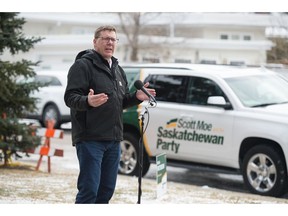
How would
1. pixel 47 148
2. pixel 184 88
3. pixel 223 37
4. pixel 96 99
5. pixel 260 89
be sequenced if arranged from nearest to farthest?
pixel 96 99 → pixel 260 89 → pixel 184 88 → pixel 47 148 → pixel 223 37

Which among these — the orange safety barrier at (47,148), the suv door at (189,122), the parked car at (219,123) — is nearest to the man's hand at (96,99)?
the parked car at (219,123)

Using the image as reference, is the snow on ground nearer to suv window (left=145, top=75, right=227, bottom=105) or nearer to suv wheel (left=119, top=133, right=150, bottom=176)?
suv wheel (left=119, top=133, right=150, bottom=176)

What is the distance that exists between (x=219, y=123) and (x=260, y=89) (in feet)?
2.44

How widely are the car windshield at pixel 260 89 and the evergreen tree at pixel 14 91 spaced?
9.74ft

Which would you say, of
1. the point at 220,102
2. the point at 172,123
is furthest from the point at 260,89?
the point at 172,123

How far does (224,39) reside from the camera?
33562 mm

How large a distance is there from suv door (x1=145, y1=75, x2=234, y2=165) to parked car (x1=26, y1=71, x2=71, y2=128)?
870 centimetres

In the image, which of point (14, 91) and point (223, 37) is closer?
point (14, 91)

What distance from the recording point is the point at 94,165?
5574mm

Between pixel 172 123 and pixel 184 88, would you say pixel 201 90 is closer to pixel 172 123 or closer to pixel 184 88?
pixel 184 88

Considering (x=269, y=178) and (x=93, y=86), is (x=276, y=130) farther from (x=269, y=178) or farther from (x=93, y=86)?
(x=93, y=86)

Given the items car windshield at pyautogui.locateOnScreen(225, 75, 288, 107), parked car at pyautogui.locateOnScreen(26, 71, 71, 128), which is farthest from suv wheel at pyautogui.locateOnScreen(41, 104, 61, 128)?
car windshield at pyautogui.locateOnScreen(225, 75, 288, 107)
